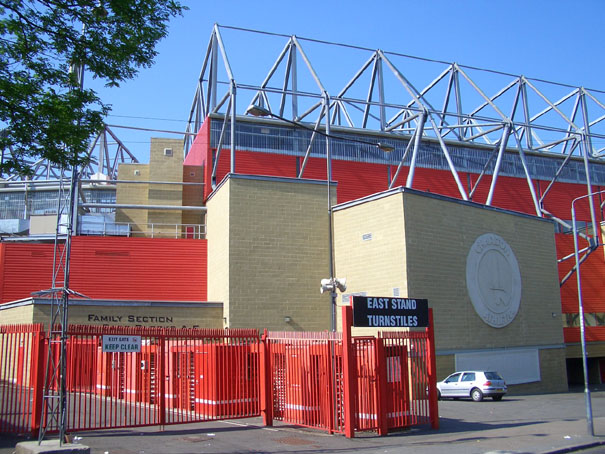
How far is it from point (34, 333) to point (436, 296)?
18.0m

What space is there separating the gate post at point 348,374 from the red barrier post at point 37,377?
23.3ft

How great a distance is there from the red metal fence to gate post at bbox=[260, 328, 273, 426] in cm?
3

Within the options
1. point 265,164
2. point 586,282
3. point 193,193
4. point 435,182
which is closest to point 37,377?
point 193,193

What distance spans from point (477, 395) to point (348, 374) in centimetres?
Answer: 1239

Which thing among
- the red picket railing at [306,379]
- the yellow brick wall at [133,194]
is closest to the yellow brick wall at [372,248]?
the red picket railing at [306,379]

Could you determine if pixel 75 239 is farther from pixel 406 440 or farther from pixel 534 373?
pixel 534 373

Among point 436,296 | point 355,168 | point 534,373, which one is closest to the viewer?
point 436,296

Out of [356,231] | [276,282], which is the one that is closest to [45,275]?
[276,282]

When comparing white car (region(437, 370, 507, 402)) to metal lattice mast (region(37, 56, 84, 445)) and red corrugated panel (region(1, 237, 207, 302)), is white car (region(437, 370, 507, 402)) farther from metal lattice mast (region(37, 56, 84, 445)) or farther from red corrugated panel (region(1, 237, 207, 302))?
metal lattice mast (region(37, 56, 84, 445))

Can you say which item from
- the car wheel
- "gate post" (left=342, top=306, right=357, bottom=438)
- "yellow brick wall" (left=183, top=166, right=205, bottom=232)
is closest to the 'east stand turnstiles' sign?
"gate post" (left=342, top=306, right=357, bottom=438)

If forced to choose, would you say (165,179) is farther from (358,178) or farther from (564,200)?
(564,200)

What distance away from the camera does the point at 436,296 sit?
2681cm

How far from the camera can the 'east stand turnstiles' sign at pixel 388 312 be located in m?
14.8

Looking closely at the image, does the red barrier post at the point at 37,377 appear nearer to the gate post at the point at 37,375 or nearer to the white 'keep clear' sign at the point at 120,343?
the gate post at the point at 37,375
